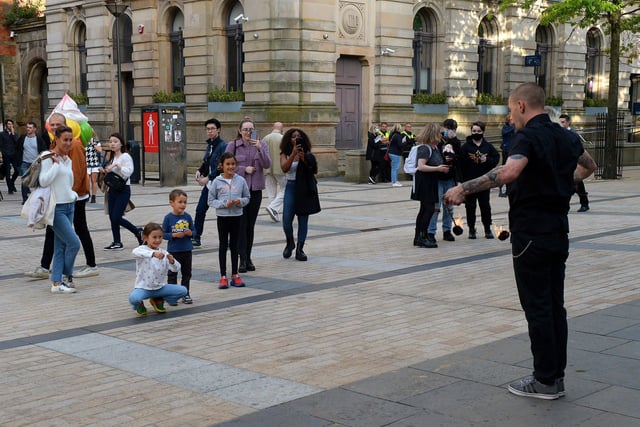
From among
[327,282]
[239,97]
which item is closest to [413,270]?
[327,282]

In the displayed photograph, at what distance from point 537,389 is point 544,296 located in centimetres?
57

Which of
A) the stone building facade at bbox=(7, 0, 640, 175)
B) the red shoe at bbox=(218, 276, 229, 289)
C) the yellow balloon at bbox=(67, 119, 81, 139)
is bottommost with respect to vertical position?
the red shoe at bbox=(218, 276, 229, 289)

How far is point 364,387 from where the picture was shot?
5391mm

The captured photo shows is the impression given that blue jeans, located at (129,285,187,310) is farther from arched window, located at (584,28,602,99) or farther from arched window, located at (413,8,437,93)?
arched window, located at (584,28,602,99)

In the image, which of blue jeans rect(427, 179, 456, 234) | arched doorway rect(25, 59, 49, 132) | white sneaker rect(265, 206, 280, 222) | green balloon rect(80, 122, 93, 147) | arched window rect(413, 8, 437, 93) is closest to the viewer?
green balloon rect(80, 122, 93, 147)

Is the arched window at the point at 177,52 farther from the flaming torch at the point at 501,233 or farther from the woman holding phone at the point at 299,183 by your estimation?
the flaming torch at the point at 501,233

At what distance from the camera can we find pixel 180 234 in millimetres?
8094

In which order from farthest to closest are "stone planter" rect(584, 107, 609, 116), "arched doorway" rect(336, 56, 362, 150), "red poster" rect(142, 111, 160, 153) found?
"stone planter" rect(584, 107, 609, 116)
"arched doorway" rect(336, 56, 362, 150)
"red poster" rect(142, 111, 160, 153)

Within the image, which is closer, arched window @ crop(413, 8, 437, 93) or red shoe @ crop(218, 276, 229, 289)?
red shoe @ crop(218, 276, 229, 289)

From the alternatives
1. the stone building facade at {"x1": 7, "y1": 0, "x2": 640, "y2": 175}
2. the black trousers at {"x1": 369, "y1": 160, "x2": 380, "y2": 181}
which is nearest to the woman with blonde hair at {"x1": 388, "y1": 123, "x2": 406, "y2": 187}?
the black trousers at {"x1": 369, "y1": 160, "x2": 380, "y2": 181}

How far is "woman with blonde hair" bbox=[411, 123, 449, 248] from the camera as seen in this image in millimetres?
11859

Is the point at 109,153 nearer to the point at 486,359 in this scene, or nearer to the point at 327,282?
the point at 327,282

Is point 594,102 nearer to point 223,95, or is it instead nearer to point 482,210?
point 223,95

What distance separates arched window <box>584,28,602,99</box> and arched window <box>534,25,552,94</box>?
3389 millimetres
